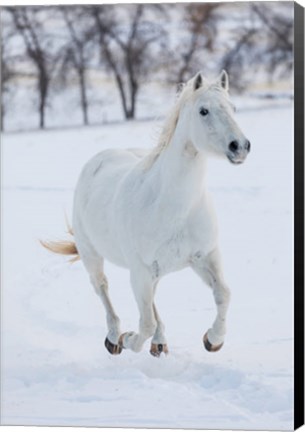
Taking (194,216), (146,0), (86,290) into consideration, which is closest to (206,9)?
(146,0)

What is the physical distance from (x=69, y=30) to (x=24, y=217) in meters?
0.95

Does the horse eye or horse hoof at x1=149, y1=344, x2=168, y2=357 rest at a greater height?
the horse eye

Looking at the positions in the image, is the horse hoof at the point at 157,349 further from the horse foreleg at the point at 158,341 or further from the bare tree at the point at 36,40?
the bare tree at the point at 36,40

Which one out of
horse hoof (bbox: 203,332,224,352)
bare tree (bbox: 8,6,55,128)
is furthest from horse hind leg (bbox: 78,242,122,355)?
bare tree (bbox: 8,6,55,128)

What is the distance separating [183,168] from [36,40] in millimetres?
1144

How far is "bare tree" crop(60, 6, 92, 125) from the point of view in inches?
238

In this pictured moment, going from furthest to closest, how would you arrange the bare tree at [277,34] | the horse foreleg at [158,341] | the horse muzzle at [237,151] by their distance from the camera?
1. the horse foreleg at [158,341]
2. the bare tree at [277,34]
3. the horse muzzle at [237,151]

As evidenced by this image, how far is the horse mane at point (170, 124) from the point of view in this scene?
549 cm

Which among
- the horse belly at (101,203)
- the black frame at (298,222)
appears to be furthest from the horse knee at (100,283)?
the black frame at (298,222)

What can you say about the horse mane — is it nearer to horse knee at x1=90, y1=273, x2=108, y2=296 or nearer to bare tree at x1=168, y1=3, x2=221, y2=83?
bare tree at x1=168, y1=3, x2=221, y2=83

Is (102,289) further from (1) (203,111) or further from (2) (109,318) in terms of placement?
(1) (203,111)

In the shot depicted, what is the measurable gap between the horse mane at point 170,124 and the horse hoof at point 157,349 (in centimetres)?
87

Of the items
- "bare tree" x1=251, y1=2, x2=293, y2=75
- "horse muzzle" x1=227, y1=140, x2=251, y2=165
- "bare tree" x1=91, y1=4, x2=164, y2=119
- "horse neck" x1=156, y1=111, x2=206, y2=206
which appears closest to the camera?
"horse muzzle" x1=227, y1=140, x2=251, y2=165

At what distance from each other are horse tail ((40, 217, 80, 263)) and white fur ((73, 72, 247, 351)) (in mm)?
158
